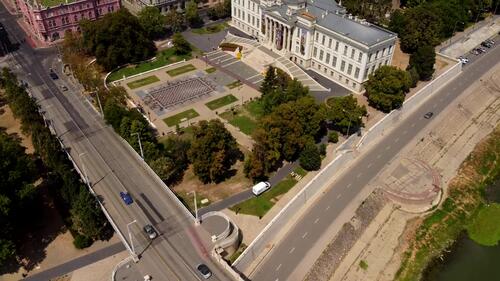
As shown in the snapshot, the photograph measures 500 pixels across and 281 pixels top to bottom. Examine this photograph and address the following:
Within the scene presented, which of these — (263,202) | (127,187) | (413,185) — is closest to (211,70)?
(127,187)

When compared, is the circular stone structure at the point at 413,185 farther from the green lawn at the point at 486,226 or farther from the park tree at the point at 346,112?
the park tree at the point at 346,112

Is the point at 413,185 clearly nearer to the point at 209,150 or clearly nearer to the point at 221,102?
the point at 209,150

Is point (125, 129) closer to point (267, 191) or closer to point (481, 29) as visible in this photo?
point (267, 191)

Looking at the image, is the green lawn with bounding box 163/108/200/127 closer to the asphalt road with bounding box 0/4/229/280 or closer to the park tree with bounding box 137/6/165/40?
the asphalt road with bounding box 0/4/229/280

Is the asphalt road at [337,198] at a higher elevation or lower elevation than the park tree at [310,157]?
lower

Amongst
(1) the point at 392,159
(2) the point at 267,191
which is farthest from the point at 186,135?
(1) the point at 392,159

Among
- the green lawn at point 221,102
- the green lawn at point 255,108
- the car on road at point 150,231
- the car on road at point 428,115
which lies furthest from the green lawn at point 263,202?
the car on road at point 428,115

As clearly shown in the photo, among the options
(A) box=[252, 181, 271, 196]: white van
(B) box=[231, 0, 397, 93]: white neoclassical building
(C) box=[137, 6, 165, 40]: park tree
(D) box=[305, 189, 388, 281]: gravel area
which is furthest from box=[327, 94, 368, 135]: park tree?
(C) box=[137, 6, 165, 40]: park tree
